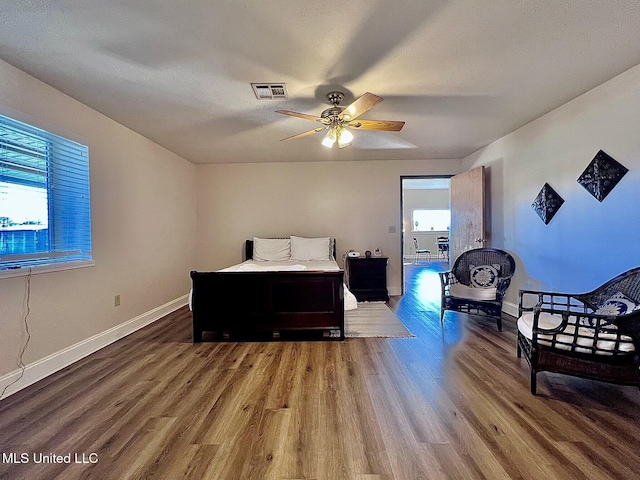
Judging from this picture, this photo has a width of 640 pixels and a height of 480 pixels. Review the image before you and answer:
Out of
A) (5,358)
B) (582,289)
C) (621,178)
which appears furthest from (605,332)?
(5,358)

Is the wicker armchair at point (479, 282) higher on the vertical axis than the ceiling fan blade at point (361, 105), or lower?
lower

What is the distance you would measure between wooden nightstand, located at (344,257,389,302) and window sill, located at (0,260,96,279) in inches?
136

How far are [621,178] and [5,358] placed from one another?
16.4 feet

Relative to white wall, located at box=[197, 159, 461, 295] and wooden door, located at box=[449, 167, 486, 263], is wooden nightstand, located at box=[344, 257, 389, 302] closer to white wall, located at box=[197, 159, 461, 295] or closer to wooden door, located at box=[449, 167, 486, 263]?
white wall, located at box=[197, 159, 461, 295]

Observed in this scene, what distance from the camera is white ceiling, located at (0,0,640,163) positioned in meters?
1.71

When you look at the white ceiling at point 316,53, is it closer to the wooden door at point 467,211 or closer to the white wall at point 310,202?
the wooden door at point 467,211

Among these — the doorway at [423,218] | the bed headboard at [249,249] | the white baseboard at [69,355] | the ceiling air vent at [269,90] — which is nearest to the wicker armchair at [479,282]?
the bed headboard at [249,249]

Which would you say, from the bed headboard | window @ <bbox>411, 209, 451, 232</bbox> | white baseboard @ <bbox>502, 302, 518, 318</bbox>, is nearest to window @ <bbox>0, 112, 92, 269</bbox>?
the bed headboard

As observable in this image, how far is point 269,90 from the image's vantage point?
2.60 meters

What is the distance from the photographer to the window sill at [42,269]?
2160 millimetres

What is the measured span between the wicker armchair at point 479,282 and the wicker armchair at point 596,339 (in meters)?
1.05

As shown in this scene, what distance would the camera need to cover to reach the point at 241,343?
3133mm

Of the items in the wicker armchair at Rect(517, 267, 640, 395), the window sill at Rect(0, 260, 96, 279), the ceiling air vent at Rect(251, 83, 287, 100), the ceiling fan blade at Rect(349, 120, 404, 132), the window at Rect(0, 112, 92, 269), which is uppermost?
the ceiling air vent at Rect(251, 83, 287, 100)

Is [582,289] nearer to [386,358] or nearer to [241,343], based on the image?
[386,358]
